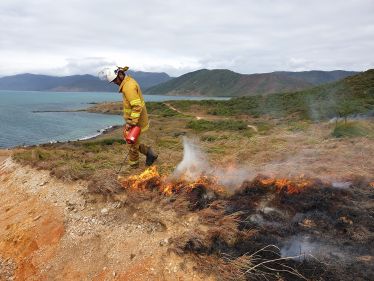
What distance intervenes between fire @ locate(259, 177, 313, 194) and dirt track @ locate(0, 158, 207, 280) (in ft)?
7.00

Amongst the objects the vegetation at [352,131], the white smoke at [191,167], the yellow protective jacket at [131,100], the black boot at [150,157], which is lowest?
the vegetation at [352,131]

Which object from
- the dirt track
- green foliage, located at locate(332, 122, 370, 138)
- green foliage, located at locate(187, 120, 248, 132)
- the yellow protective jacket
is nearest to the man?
the yellow protective jacket

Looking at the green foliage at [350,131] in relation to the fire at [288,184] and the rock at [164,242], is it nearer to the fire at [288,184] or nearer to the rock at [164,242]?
the fire at [288,184]

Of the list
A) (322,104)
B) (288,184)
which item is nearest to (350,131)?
(288,184)

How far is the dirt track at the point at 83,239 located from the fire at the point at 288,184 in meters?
2.13

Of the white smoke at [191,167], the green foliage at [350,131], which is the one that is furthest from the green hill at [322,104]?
the white smoke at [191,167]

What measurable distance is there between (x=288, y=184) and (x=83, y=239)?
14.5 feet

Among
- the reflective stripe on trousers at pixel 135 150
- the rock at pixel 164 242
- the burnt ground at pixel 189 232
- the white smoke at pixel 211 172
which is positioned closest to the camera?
the burnt ground at pixel 189 232

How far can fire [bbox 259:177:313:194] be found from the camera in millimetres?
7842

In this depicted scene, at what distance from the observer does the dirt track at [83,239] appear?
6.29m

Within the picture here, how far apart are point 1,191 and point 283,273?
8059 millimetres

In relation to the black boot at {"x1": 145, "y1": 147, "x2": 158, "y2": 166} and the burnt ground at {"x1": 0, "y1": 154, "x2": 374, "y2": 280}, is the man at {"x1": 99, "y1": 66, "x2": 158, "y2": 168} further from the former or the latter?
the burnt ground at {"x1": 0, "y1": 154, "x2": 374, "y2": 280}

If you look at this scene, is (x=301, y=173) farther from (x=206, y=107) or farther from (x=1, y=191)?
(x=206, y=107)

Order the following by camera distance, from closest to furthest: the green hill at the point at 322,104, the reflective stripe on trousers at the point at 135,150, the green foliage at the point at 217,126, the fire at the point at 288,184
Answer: the fire at the point at 288,184 < the reflective stripe on trousers at the point at 135,150 < the green foliage at the point at 217,126 < the green hill at the point at 322,104
